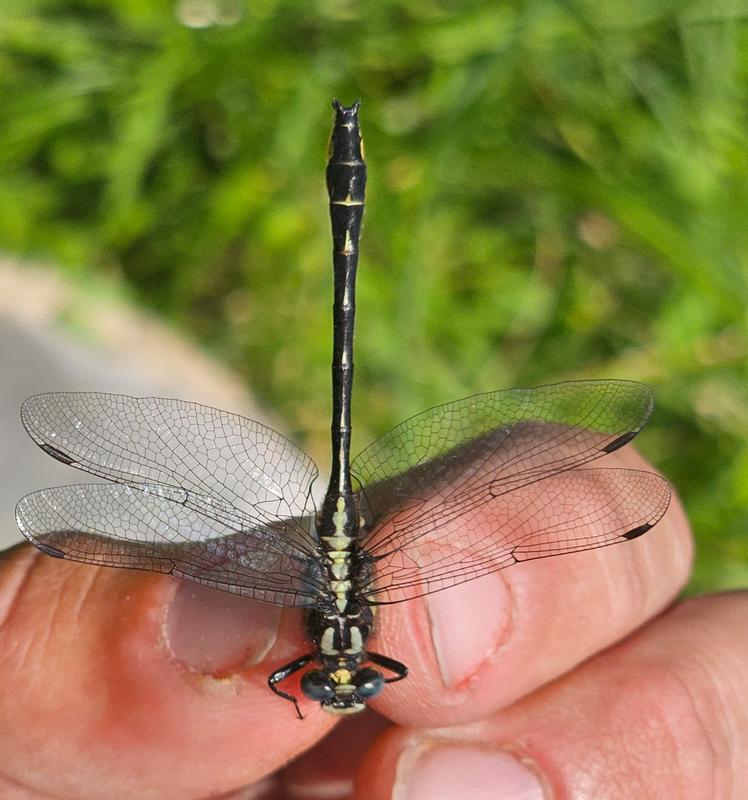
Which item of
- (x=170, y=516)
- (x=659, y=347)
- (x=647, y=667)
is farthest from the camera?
(x=659, y=347)

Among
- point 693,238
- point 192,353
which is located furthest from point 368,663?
point 693,238

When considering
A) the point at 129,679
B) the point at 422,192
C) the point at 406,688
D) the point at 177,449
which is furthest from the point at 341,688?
the point at 422,192

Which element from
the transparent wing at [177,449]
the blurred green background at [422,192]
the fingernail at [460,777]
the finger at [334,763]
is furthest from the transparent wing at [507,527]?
the blurred green background at [422,192]

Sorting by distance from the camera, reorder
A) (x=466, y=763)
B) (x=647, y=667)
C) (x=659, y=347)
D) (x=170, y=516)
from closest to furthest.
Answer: (x=170, y=516) < (x=466, y=763) < (x=647, y=667) < (x=659, y=347)

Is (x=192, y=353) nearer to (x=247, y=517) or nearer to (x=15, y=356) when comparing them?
(x=15, y=356)

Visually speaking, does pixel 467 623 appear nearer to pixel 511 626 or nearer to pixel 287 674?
pixel 511 626

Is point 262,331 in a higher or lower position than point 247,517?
higher

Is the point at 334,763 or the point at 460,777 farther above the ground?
the point at 460,777
